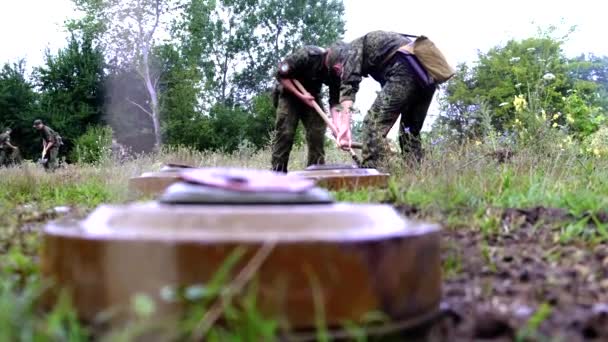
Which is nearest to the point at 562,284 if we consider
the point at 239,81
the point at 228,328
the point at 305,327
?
the point at 305,327

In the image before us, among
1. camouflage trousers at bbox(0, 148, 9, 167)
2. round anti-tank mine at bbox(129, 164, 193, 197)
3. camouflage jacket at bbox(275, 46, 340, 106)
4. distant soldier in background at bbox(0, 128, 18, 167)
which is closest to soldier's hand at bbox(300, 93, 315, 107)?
camouflage jacket at bbox(275, 46, 340, 106)

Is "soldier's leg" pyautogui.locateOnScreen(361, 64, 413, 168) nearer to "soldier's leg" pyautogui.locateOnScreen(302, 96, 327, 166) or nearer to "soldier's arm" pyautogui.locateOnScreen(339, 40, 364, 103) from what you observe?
"soldier's arm" pyautogui.locateOnScreen(339, 40, 364, 103)

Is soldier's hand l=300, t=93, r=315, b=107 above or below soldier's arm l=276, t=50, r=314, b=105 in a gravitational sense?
below

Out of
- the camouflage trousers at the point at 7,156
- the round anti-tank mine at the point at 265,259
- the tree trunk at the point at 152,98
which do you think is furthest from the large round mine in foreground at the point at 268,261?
the tree trunk at the point at 152,98

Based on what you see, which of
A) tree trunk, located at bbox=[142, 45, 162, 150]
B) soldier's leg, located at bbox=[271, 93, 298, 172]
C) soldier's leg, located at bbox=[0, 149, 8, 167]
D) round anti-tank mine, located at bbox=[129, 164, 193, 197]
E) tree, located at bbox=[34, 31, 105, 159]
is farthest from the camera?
tree trunk, located at bbox=[142, 45, 162, 150]

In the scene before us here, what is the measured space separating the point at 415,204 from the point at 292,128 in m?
4.01

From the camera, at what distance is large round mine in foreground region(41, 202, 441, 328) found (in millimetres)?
1193

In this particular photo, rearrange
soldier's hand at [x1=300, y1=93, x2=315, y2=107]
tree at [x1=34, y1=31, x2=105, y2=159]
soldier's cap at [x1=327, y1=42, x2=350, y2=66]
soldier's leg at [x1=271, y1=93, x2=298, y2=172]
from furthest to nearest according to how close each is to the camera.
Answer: tree at [x1=34, y1=31, x2=105, y2=159]
soldier's leg at [x1=271, y1=93, x2=298, y2=172]
soldier's hand at [x1=300, y1=93, x2=315, y2=107]
soldier's cap at [x1=327, y1=42, x2=350, y2=66]

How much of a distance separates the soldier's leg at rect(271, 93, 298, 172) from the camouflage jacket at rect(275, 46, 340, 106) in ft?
0.91

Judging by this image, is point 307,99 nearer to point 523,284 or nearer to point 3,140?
point 523,284

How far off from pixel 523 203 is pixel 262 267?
2340 mm

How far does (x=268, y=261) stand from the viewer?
47.2 inches

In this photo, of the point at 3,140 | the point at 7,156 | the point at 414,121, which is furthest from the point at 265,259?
the point at 7,156

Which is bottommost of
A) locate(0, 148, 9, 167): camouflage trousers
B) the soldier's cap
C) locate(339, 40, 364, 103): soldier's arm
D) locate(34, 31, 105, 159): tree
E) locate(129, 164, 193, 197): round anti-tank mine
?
locate(0, 148, 9, 167): camouflage trousers
